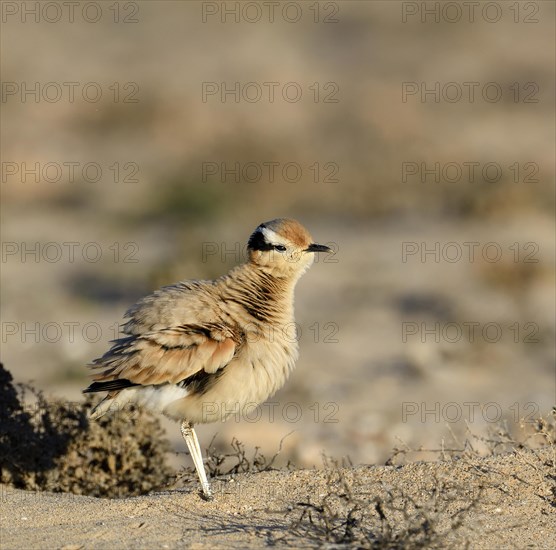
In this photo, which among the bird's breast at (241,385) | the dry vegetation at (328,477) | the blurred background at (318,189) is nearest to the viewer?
the dry vegetation at (328,477)

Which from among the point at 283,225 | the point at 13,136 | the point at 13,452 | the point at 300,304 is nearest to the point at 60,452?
the point at 13,452

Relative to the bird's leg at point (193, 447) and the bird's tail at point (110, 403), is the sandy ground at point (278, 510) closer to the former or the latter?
the bird's leg at point (193, 447)

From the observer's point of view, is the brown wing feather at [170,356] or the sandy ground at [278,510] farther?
the brown wing feather at [170,356]

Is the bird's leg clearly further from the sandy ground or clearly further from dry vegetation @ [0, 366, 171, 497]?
dry vegetation @ [0, 366, 171, 497]

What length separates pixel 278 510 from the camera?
209 inches

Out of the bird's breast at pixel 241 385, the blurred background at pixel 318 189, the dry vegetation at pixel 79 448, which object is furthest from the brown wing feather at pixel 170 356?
the blurred background at pixel 318 189

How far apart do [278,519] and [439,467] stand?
3.81 ft

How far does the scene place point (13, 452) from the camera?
6574 mm

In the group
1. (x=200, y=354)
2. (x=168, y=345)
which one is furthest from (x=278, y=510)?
(x=168, y=345)

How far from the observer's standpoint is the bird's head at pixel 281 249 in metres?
6.41

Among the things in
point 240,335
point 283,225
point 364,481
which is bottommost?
point 364,481

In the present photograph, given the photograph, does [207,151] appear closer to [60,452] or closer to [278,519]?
[60,452]

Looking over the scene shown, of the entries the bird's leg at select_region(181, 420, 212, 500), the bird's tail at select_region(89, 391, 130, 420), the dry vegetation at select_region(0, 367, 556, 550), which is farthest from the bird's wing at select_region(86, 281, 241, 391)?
the dry vegetation at select_region(0, 367, 556, 550)

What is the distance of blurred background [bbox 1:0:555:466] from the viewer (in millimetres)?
11461
